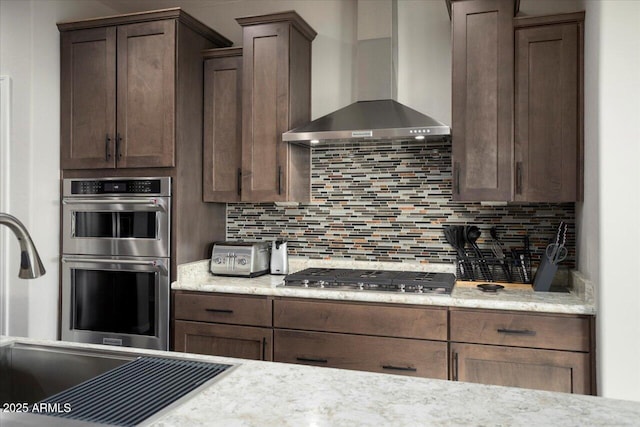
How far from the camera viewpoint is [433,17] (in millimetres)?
3164

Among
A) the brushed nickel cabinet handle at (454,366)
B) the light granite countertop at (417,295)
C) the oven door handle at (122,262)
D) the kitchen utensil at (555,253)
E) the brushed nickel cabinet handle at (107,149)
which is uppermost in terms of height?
the brushed nickel cabinet handle at (107,149)

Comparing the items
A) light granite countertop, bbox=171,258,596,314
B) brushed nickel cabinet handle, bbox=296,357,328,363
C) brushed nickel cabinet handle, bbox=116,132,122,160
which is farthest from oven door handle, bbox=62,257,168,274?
brushed nickel cabinet handle, bbox=296,357,328,363

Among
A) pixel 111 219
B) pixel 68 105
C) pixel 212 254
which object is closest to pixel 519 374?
pixel 212 254

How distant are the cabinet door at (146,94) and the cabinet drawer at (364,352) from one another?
1.29 metres

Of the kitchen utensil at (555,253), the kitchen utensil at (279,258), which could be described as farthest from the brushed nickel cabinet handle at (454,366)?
the kitchen utensil at (279,258)

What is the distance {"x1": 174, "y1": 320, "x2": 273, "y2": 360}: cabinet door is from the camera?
275 cm

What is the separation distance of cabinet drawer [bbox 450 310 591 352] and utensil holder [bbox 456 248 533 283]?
0.59 meters

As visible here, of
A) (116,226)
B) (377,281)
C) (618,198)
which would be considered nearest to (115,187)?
(116,226)

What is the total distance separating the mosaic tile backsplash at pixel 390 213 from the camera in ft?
9.77

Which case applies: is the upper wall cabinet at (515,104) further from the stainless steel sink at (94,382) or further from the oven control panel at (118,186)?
the stainless steel sink at (94,382)

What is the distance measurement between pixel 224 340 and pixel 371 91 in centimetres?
171

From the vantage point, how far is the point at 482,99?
269 cm

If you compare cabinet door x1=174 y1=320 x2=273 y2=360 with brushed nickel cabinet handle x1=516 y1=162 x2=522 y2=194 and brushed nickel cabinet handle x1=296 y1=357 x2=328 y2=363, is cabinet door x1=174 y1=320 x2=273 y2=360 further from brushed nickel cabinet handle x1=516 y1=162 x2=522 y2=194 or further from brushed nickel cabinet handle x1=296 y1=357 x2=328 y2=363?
brushed nickel cabinet handle x1=516 y1=162 x2=522 y2=194

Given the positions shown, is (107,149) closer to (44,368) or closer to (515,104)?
(44,368)
